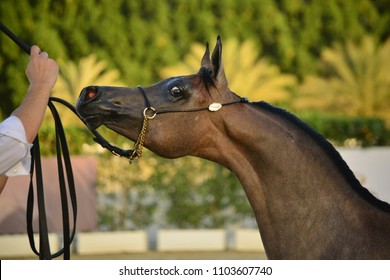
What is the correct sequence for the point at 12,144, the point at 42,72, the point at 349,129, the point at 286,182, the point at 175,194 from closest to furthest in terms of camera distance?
1. the point at 12,144
2. the point at 42,72
3. the point at 286,182
4. the point at 175,194
5. the point at 349,129

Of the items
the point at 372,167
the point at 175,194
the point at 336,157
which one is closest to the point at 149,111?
the point at 336,157

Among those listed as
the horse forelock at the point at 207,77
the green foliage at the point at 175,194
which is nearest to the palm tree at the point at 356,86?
the green foliage at the point at 175,194

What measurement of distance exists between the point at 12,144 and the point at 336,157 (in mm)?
1714

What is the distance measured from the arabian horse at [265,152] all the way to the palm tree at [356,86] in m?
25.9

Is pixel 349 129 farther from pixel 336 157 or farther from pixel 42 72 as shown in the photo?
pixel 42 72

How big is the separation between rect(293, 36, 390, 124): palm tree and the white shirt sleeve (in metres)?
27.2

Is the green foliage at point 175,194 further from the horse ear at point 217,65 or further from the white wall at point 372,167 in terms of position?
the horse ear at point 217,65

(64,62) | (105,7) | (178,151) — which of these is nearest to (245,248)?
→ (178,151)

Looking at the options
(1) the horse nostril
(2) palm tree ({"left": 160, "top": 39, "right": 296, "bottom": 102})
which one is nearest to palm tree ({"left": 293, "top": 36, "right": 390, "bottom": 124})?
(2) palm tree ({"left": 160, "top": 39, "right": 296, "bottom": 102})

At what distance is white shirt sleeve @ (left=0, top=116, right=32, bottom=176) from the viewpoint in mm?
2652

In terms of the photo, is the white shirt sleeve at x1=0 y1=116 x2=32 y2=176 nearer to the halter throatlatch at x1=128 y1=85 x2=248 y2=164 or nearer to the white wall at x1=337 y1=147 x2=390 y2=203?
the halter throatlatch at x1=128 y1=85 x2=248 y2=164

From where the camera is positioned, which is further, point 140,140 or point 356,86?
point 356,86

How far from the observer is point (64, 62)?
94.6ft

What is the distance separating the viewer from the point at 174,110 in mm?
3805
